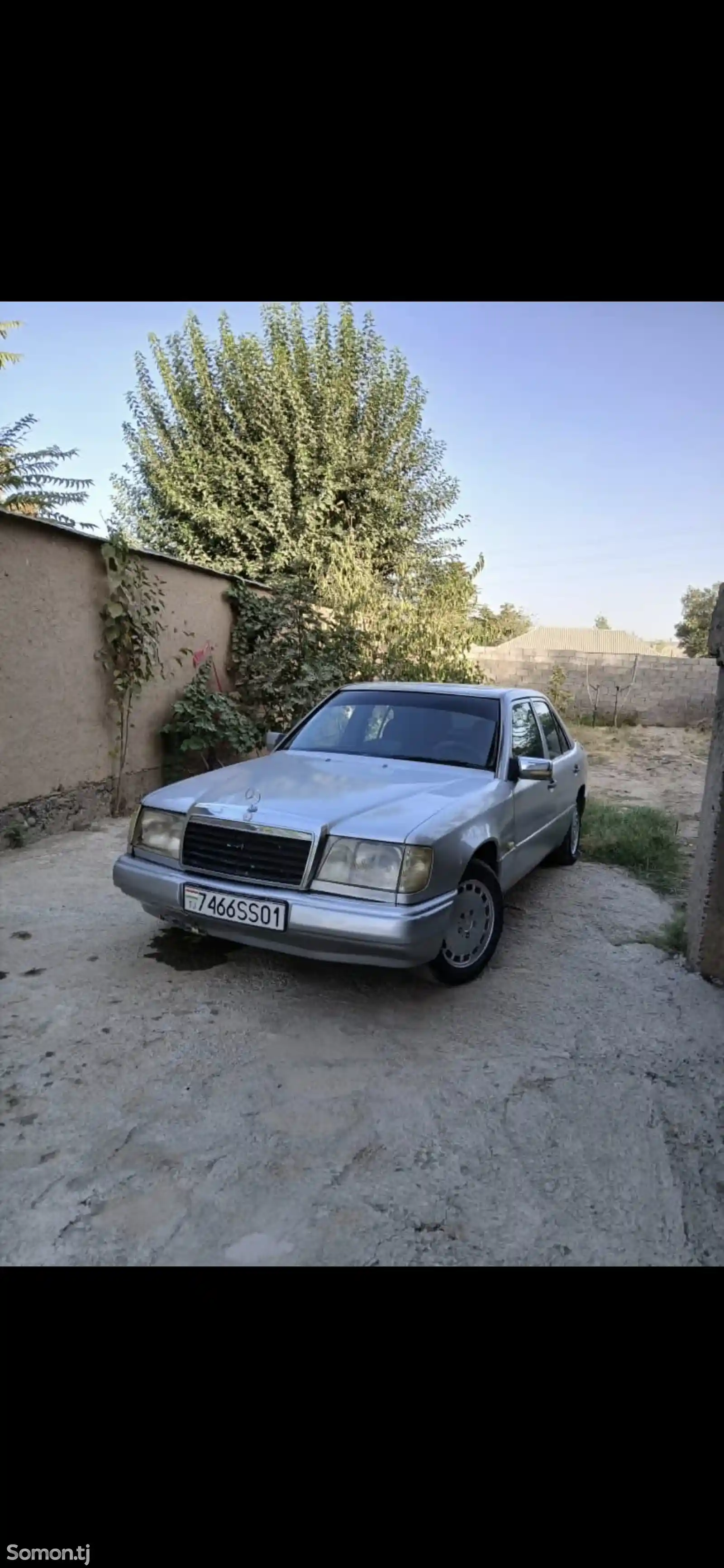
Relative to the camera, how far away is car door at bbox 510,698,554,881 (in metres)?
3.94

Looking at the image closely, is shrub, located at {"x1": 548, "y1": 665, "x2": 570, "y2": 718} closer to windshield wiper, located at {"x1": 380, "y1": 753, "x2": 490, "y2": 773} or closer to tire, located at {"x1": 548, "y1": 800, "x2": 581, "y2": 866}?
tire, located at {"x1": 548, "y1": 800, "x2": 581, "y2": 866}

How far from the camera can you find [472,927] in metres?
3.40

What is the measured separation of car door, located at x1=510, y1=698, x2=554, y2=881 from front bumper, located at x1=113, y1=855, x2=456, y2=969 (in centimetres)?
109

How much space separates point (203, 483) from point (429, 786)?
1254 centimetres

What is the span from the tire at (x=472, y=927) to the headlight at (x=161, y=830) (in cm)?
124

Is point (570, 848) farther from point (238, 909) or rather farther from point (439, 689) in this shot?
point (238, 909)

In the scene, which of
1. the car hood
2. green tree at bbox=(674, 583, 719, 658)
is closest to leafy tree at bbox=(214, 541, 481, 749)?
the car hood

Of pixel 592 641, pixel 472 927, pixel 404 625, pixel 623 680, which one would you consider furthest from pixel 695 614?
pixel 472 927

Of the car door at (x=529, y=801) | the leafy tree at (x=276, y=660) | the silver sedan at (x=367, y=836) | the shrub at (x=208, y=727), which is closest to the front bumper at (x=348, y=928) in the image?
the silver sedan at (x=367, y=836)

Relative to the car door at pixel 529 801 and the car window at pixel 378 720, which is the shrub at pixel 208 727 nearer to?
the car window at pixel 378 720

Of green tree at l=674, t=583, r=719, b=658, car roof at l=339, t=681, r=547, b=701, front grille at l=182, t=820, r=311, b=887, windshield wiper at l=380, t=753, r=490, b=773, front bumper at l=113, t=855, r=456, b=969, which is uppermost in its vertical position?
green tree at l=674, t=583, r=719, b=658

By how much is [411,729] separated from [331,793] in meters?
0.99

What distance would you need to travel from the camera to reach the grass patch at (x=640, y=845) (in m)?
5.34

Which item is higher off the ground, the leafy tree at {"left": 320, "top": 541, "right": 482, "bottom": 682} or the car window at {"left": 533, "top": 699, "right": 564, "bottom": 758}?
the leafy tree at {"left": 320, "top": 541, "right": 482, "bottom": 682}
